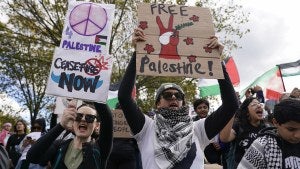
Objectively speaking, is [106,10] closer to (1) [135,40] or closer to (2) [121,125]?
(1) [135,40]

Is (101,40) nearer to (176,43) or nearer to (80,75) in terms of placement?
(80,75)

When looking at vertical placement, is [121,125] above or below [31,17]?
below

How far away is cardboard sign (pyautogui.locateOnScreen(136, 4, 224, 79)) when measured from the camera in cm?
341

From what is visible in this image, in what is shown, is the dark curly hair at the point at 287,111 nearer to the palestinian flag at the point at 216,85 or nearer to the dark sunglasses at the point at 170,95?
the dark sunglasses at the point at 170,95

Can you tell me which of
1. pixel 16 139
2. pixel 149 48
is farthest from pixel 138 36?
pixel 16 139

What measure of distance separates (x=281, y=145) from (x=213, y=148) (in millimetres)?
2220

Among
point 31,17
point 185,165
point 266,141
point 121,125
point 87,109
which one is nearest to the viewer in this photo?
point 266,141

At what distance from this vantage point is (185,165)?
303cm

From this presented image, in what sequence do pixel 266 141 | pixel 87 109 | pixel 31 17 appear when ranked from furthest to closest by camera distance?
pixel 31 17 < pixel 87 109 < pixel 266 141

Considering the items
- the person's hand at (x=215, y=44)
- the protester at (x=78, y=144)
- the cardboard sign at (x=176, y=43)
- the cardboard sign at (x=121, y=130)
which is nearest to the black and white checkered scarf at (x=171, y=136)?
the cardboard sign at (x=176, y=43)

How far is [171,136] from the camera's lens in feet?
10.4

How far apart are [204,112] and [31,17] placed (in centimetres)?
1345

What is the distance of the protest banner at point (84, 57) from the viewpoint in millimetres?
3766

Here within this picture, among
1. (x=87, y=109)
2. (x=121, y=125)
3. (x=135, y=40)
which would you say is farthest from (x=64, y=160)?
(x=121, y=125)
